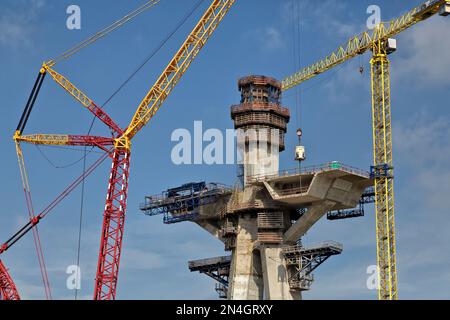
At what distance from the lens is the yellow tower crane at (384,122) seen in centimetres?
13400

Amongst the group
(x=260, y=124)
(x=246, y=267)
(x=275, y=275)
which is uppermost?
(x=260, y=124)

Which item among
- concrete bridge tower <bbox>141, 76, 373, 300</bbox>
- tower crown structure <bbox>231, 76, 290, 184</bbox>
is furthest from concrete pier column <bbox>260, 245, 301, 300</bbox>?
tower crown structure <bbox>231, 76, 290, 184</bbox>

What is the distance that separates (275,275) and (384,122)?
29.3 metres

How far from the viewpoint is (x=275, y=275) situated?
5305 inches

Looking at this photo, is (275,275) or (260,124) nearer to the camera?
(275,275)

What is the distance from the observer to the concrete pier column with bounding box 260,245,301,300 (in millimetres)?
133625

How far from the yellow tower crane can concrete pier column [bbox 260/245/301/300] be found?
44.6ft

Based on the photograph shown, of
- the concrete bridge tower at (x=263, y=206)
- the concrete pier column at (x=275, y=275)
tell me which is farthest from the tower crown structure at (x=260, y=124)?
the concrete pier column at (x=275, y=275)

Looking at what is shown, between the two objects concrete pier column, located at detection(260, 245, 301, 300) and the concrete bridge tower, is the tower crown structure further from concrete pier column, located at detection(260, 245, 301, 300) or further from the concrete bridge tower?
concrete pier column, located at detection(260, 245, 301, 300)

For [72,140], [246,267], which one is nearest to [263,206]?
[246,267]

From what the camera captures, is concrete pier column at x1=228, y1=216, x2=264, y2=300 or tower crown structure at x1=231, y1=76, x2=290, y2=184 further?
tower crown structure at x1=231, y1=76, x2=290, y2=184

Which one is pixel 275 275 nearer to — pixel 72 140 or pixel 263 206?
pixel 263 206

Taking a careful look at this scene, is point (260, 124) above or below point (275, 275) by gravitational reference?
above
